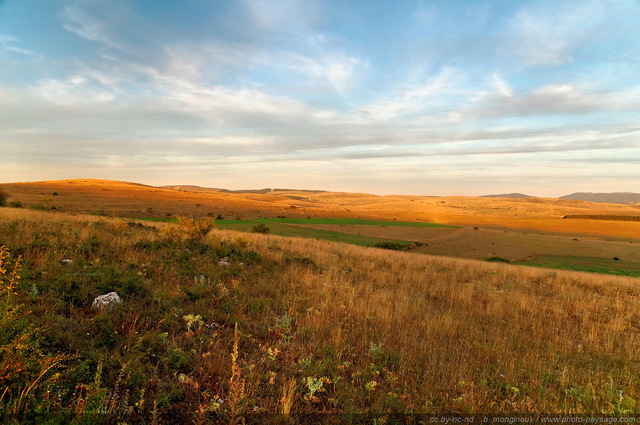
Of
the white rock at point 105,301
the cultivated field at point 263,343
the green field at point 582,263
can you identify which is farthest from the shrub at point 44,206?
the green field at point 582,263

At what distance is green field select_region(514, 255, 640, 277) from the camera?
30844 mm

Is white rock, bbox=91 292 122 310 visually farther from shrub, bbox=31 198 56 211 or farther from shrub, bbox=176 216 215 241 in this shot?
shrub, bbox=31 198 56 211

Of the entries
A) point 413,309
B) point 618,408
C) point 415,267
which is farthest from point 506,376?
point 415,267

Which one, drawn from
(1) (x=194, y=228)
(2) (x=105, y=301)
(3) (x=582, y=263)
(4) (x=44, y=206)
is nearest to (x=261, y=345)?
(2) (x=105, y=301)

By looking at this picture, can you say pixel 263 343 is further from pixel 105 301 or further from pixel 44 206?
pixel 44 206

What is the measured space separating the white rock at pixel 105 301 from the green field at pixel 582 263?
122 feet

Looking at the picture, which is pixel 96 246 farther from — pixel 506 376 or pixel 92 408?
pixel 506 376

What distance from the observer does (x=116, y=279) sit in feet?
19.7

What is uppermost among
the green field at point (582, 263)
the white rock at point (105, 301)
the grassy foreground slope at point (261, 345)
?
the white rock at point (105, 301)

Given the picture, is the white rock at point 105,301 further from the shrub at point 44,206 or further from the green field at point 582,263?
the green field at point 582,263

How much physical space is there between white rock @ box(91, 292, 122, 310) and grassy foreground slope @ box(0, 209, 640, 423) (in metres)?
0.14

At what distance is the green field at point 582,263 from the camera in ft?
101

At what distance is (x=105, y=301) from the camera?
5.21 m

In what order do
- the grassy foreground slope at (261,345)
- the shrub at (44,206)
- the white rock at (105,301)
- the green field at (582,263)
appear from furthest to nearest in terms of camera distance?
the green field at (582,263)
the shrub at (44,206)
the white rock at (105,301)
the grassy foreground slope at (261,345)
